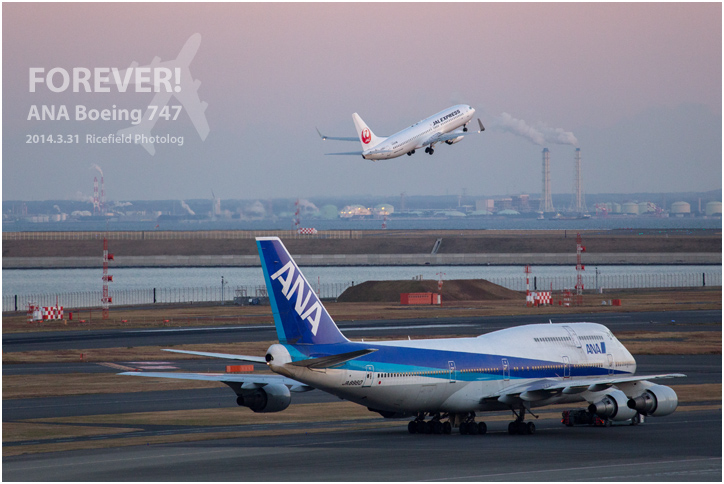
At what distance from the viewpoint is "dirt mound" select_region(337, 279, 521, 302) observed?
145250 millimetres

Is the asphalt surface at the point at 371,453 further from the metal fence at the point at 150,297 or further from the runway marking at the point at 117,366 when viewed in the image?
the metal fence at the point at 150,297

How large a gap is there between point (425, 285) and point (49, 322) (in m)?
56.3

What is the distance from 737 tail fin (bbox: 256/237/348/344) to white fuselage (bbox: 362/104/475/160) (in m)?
49.4

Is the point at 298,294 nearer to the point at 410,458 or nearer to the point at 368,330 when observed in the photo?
the point at 410,458

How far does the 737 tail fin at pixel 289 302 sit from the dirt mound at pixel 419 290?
105425 mm

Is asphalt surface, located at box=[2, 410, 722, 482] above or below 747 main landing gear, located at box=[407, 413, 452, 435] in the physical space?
below

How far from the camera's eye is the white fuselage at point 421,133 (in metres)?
92.0

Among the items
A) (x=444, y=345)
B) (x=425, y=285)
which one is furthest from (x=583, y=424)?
(x=425, y=285)

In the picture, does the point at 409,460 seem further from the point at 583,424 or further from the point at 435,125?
the point at 435,125

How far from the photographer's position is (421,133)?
317 feet

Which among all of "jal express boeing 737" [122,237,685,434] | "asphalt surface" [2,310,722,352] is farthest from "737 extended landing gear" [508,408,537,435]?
"asphalt surface" [2,310,722,352]

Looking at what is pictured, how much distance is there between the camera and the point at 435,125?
3932 inches

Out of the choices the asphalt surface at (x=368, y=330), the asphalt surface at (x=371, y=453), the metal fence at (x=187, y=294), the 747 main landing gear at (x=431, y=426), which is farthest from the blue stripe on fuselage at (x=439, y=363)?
the metal fence at (x=187, y=294)

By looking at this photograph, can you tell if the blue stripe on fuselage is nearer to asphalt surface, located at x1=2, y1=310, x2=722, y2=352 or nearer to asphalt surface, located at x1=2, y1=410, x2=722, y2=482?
asphalt surface, located at x1=2, y1=410, x2=722, y2=482
